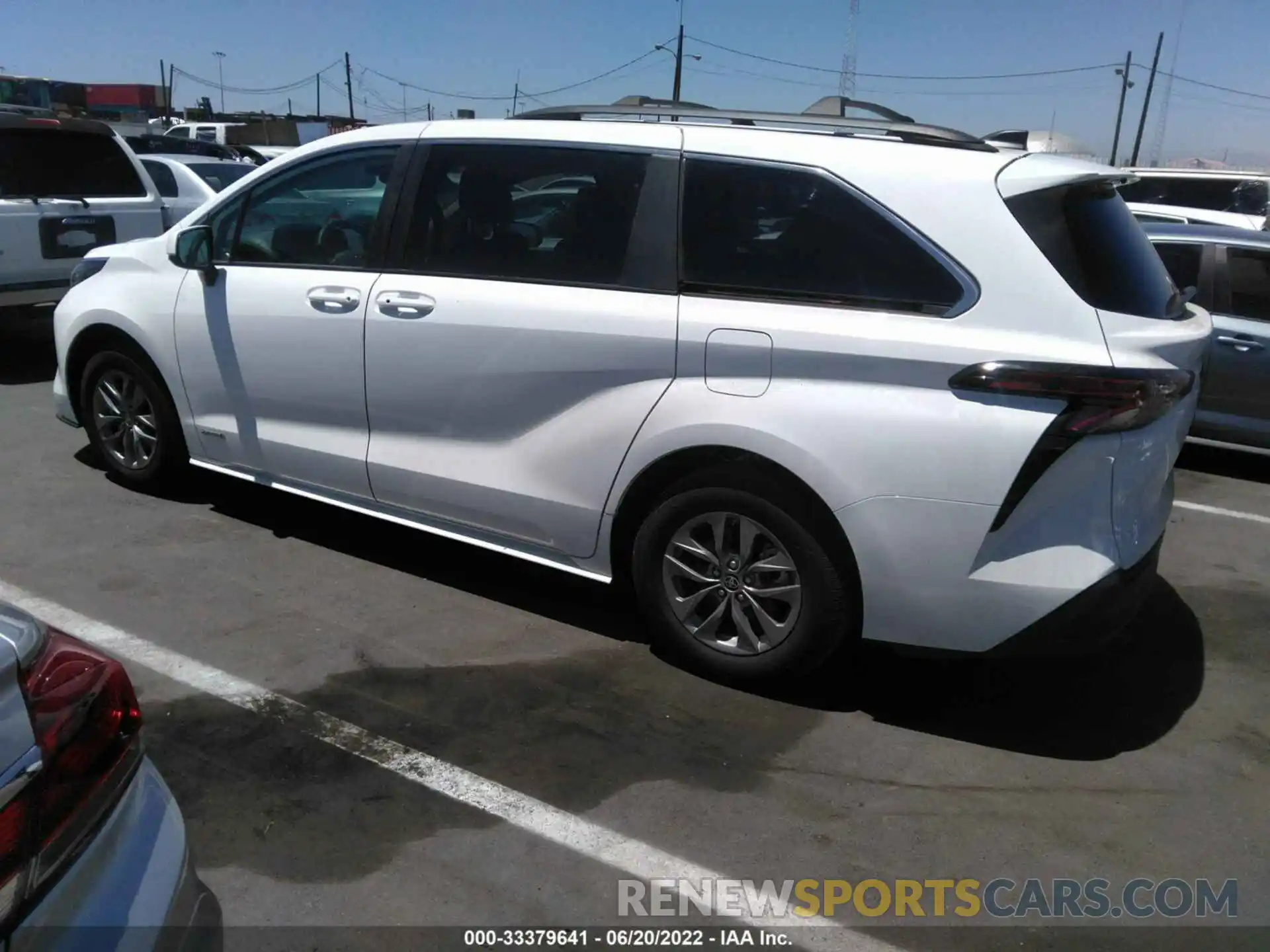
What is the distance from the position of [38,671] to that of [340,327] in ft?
9.07

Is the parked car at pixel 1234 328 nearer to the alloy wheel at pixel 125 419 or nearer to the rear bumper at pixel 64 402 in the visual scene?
the alloy wheel at pixel 125 419

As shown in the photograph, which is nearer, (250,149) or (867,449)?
(867,449)

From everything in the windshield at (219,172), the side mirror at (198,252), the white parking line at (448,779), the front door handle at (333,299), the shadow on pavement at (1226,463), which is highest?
the windshield at (219,172)

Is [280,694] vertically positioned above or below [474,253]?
below

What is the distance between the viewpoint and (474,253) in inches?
167

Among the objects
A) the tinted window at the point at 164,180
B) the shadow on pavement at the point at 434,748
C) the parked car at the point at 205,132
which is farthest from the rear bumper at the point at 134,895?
the parked car at the point at 205,132

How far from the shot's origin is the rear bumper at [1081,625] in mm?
3312

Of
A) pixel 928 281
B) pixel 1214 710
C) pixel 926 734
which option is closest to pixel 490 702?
pixel 926 734

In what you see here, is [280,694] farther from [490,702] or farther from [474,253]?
[474,253]

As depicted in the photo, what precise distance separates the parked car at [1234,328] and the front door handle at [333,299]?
17.0ft

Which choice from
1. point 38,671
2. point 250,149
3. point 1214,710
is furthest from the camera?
point 250,149

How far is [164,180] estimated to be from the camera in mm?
10609

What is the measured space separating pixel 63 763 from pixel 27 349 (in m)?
9.12

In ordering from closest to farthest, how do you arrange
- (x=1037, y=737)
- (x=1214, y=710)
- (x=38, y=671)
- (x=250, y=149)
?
(x=38, y=671), (x=1037, y=737), (x=1214, y=710), (x=250, y=149)
